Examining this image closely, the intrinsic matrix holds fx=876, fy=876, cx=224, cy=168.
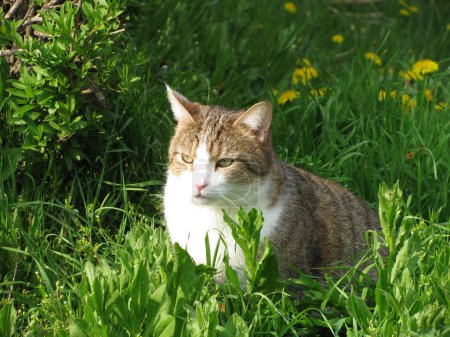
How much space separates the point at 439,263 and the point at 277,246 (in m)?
0.65

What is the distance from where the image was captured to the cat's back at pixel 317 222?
3512 millimetres

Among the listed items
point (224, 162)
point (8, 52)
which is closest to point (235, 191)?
point (224, 162)

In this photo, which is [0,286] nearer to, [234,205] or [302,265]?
[234,205]

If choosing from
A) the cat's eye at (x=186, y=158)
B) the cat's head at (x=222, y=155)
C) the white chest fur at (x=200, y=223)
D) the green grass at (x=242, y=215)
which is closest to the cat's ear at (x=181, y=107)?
the cat's head at (x=222, y=155)

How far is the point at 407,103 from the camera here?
194 inches

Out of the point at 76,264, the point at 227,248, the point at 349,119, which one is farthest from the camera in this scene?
the point at 349,119

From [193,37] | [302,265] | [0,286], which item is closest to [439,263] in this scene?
[302,265]

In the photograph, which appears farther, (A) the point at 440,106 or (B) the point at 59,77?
(A) the point at 440,106

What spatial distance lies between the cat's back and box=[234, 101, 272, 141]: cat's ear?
23cm

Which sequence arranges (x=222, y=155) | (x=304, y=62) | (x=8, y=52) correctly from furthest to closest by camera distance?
(x=304, y=62) → (x=8, y=52) → (x=222, y=155)

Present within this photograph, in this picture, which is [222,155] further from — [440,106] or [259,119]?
[440,106]

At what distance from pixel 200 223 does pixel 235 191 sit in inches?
7.4

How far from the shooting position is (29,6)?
3.98 meters

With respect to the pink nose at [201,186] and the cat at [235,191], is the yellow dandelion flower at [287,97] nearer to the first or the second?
the cat at [235,191]
